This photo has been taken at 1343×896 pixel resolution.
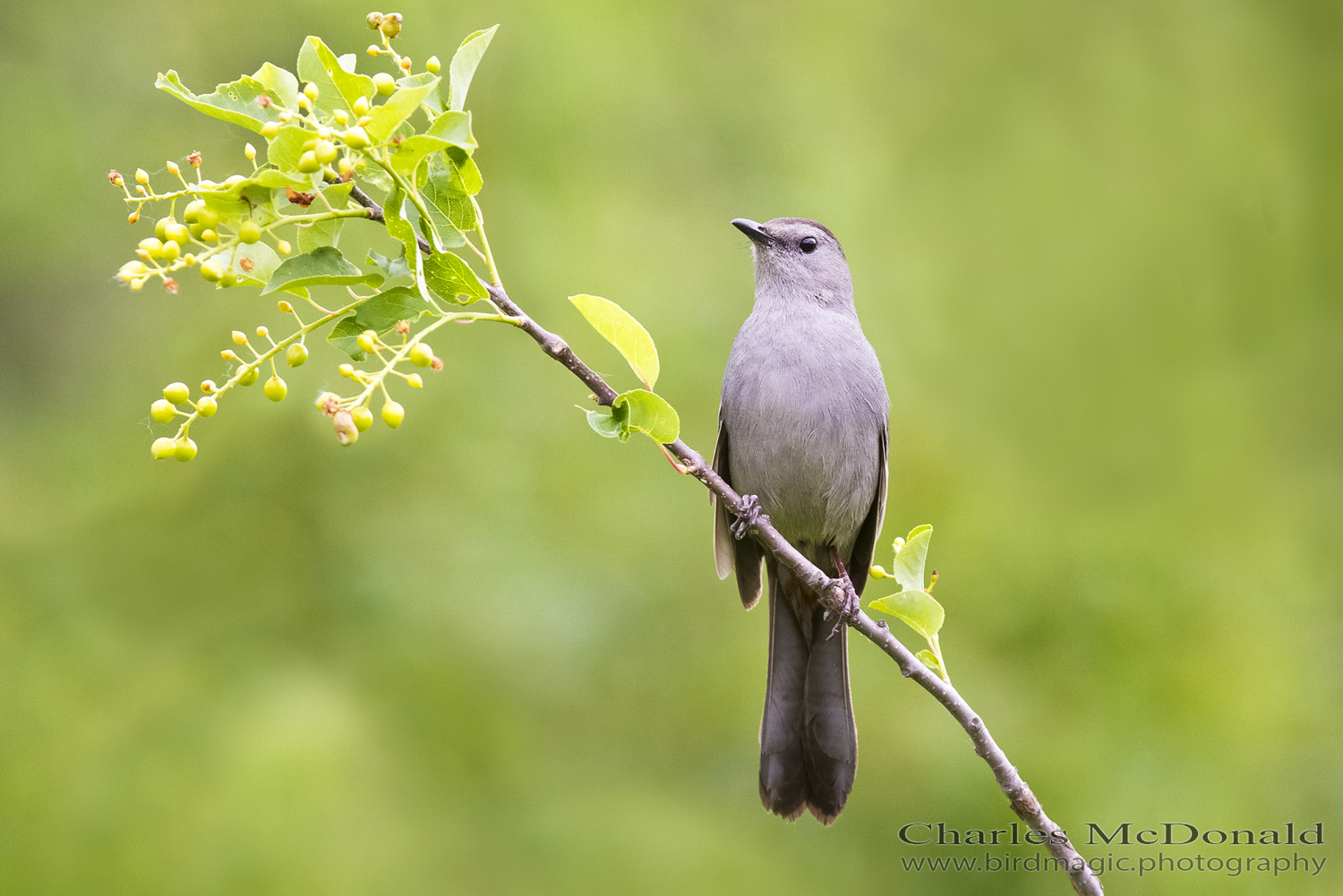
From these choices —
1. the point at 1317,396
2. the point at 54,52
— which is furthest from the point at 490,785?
the point at 1317,396

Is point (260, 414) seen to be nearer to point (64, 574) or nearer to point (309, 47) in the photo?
point (64, 574)

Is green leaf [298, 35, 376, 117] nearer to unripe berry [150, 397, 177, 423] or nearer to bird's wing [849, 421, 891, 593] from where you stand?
unripe berry [150, 397, 177, 423]

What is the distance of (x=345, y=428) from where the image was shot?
2.06 meters

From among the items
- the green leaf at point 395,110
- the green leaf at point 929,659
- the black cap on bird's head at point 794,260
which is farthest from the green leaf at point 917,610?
the black cap on bird's head at point 794,260

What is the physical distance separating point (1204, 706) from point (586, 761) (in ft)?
10.4

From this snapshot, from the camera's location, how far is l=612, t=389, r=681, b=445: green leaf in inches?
97.4

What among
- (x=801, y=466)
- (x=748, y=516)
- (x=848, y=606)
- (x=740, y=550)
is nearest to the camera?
(x=748, y=516)

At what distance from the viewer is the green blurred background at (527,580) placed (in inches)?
212

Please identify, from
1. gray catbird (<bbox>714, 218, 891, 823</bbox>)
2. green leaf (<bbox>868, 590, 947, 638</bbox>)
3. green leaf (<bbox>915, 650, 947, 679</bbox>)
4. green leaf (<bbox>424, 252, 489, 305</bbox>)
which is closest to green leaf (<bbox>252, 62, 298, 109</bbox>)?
green leaf (<bbox>424, 252, 489, 305</bbox>)

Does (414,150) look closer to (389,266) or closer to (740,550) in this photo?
(389,266)

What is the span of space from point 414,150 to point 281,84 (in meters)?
0.36

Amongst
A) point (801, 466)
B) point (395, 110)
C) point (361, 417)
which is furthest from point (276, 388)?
point (801, 466)

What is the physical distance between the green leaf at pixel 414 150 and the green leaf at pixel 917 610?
1506mm

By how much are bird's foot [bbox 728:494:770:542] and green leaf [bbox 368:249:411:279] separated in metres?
1.02
